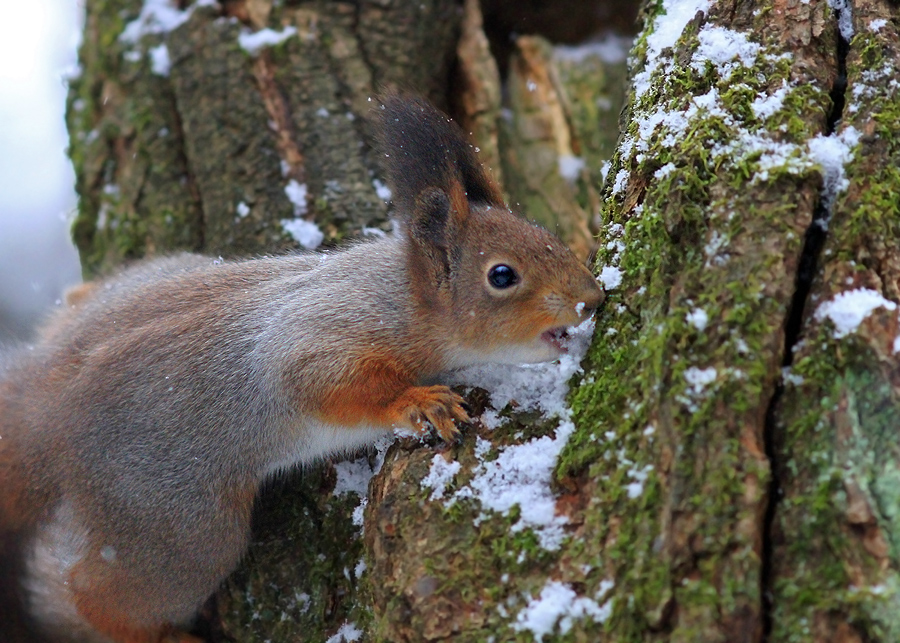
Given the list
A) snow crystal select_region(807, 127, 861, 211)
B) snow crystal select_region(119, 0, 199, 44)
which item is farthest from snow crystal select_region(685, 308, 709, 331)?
snow crystal select_region(119, 0, 199, 44)

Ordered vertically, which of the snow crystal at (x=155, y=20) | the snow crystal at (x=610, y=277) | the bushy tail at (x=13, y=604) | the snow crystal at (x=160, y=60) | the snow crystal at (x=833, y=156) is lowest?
the bushy tail at (x=13, y=604)

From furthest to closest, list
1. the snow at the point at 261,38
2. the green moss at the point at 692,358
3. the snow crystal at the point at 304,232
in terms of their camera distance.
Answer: the snow at the point at 261,38
the snow crystal at the point at 304,232
the green moss at the point at 692,358

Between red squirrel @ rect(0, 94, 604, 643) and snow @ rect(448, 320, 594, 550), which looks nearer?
snow @ rect(448, 320, 594, 550)

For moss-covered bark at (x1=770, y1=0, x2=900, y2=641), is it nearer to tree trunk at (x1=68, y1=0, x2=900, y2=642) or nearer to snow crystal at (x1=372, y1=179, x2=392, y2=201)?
tree trunk at (x1=68, y1=0, x2=900, y2=642)

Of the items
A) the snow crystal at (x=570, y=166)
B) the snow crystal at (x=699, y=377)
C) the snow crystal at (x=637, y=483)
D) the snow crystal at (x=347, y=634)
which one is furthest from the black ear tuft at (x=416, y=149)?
the snow crystal at (x=570, y=166)

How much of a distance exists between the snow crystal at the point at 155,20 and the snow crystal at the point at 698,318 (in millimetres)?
4140

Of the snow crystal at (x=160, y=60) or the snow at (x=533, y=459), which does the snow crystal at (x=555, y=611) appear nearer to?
the snow at (x=533, y=459)

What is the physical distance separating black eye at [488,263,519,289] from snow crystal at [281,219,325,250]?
1.53 meters

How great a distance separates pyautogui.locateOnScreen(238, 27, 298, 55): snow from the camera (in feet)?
16.2

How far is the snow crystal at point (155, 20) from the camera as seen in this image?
5145mm

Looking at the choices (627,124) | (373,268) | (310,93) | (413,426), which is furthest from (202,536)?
(310,93)

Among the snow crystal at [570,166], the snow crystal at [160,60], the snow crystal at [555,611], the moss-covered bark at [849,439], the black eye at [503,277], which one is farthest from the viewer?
the snow crystal at [570,166]

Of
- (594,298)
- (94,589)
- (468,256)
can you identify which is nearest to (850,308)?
(594,298)

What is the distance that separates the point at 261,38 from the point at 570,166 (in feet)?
6.86
